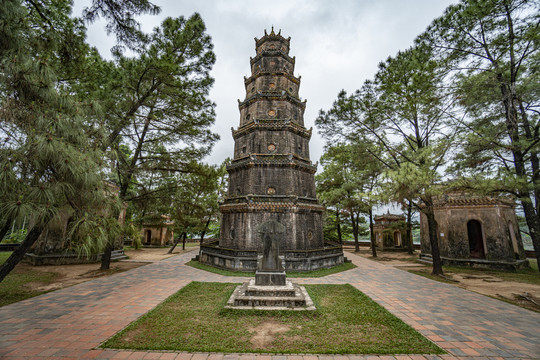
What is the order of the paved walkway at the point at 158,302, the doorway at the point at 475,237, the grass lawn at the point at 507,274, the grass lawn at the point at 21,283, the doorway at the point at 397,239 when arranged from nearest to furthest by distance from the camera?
1. the paved walkway at the point at 158,302
2. the grass lawn at the point at 21,283
3. the grass lawn at the point at 507,274
4. the doorway at the point at 475,237
5. the doorway at the point at 397,239

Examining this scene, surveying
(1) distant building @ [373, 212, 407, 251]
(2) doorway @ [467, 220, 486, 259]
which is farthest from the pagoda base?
(1) distant building @ [373, 212, 407, 251]

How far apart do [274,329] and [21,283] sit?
11502mm

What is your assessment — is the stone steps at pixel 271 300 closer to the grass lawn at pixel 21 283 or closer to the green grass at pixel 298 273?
the green grass at pixel 298 273

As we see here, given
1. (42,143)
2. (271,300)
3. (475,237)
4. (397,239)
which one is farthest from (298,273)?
(397,239)

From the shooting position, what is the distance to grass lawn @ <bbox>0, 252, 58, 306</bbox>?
295 inches

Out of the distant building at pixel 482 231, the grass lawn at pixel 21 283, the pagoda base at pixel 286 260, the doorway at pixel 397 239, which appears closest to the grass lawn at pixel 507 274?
the distant building at pixel 482 231

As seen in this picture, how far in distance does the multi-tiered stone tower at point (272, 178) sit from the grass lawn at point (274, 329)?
245 inches

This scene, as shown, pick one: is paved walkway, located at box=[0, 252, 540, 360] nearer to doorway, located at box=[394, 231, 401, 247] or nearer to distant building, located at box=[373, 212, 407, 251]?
distant building, located at box=[373, 212, 407, 251]

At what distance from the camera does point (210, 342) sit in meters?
4.76

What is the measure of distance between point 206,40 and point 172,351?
11.7 m

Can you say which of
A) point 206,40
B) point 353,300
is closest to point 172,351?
point 353,300

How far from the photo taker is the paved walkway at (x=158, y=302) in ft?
14.2

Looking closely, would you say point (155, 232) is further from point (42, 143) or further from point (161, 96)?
point (42, 143)

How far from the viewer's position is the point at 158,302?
736cm
